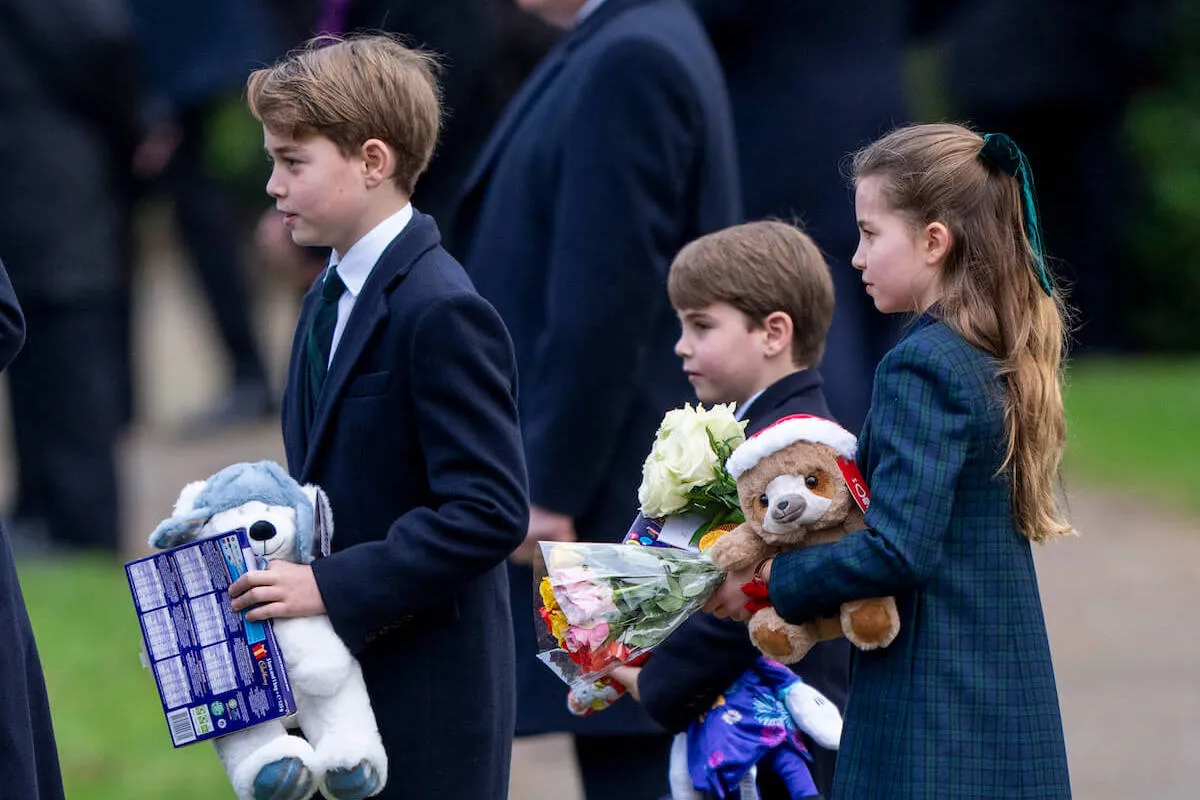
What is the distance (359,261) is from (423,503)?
39cm

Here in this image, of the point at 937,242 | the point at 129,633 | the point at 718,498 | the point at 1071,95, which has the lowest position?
the point at 129,633

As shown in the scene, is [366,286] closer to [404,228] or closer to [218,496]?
[404,228]

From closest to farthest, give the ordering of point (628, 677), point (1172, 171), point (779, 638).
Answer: point (779, 638), point (628, 677), point (1172, 171)

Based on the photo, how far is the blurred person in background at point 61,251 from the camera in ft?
23.5

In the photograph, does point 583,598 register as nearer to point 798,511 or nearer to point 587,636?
point 587,636

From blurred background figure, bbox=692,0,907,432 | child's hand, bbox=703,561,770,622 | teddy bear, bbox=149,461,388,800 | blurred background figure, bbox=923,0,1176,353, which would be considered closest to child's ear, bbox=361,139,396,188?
teddy bear, bbox=149,461,388,800

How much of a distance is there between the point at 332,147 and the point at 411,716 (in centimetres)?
87

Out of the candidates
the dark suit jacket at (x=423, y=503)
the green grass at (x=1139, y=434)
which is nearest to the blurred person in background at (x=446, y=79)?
the dark suit jacket at (x=423, y=503)

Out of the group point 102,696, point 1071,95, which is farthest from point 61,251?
point 1071,95

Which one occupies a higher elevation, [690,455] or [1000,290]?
[1000,290]

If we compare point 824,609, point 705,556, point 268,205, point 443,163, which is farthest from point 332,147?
point 268,205

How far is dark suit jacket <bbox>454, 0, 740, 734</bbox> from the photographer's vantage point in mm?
3807

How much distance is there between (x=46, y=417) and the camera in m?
7.38

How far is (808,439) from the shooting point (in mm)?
2695
